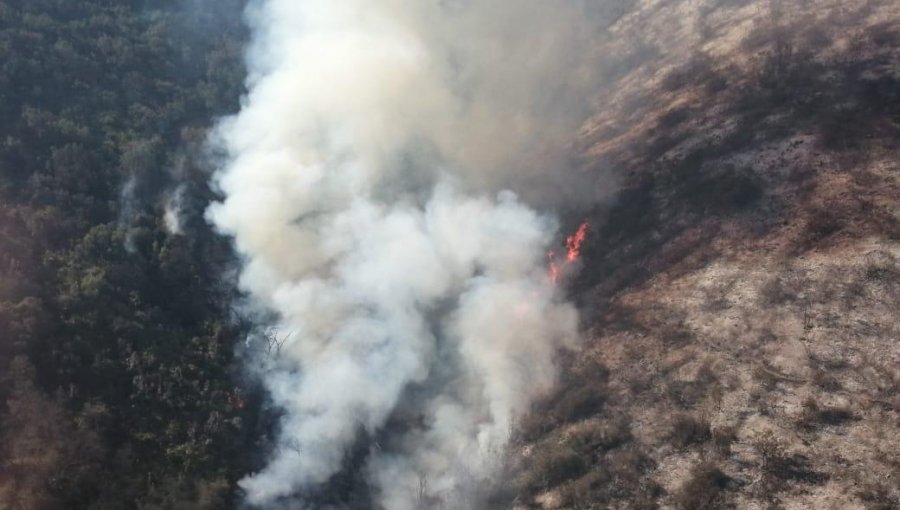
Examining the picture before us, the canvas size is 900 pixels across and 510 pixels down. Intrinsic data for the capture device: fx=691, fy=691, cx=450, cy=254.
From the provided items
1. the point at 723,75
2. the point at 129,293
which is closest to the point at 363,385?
the point at 129,293

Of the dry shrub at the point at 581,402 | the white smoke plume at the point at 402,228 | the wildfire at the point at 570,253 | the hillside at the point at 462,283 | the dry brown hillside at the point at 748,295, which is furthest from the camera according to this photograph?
the wildfire at the point at 570,253

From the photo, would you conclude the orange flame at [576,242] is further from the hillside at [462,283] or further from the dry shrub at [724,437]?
the dry shrub at [724,437]

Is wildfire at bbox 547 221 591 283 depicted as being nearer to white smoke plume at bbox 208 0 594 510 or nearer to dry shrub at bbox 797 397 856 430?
white smoke plume at bbox 208 0 594 510

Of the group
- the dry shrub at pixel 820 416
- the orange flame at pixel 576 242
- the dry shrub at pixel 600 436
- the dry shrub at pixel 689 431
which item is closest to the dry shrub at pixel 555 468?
the dry shrub at pixel 600 436

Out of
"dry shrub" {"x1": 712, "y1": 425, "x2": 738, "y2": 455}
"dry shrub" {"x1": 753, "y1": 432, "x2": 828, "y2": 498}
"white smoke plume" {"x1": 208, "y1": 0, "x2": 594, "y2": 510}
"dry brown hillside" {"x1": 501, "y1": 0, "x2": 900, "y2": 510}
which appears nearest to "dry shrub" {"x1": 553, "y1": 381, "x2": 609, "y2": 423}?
Answer: "dry brown hillside" {"x1": 501, "y1": 0, "x2": 900, "y2": 510}

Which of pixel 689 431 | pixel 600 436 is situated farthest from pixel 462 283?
pixel 689 431

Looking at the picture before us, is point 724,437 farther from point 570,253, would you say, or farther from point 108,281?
point 108,281

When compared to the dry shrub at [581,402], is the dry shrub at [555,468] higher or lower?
lower
